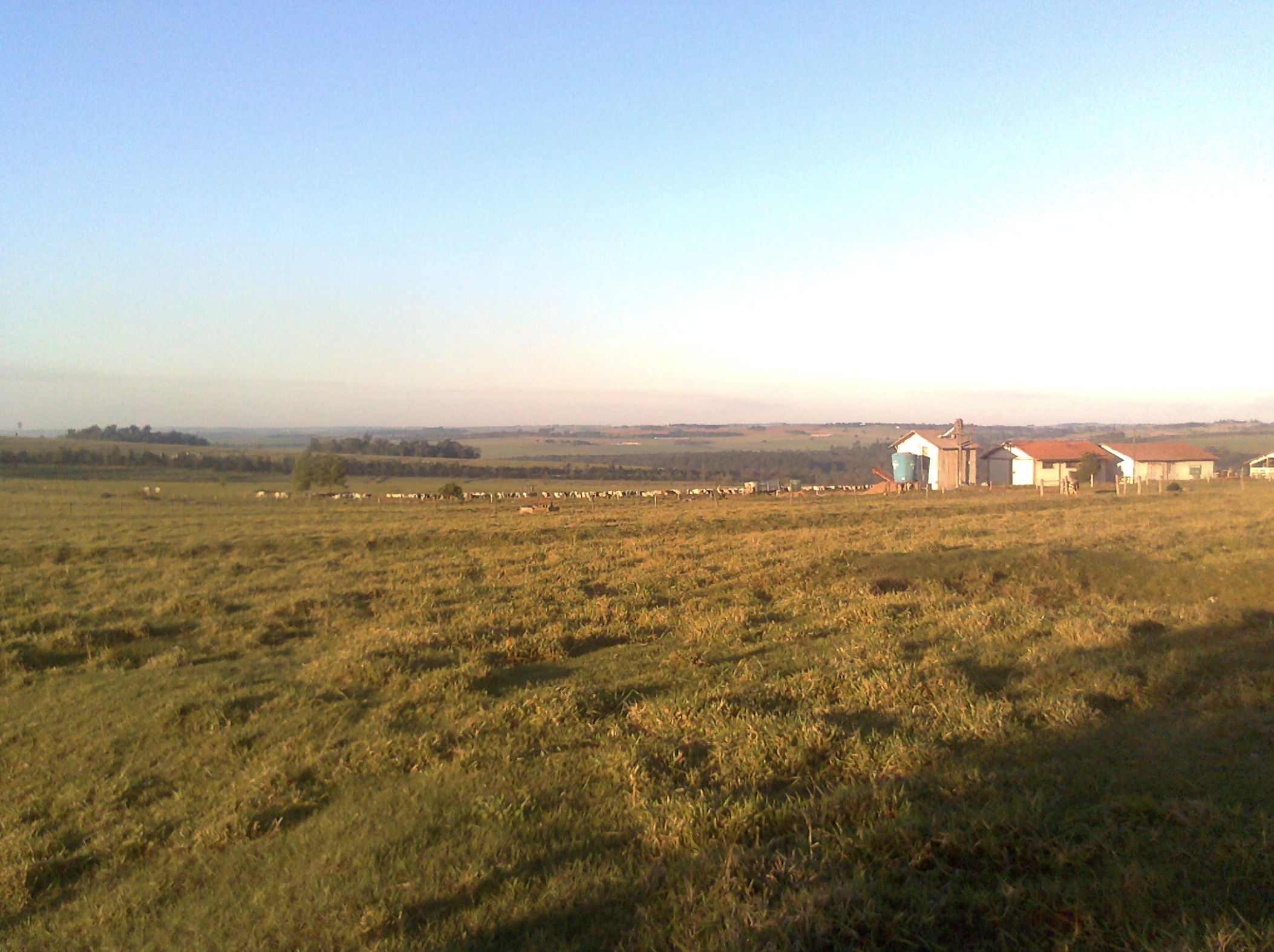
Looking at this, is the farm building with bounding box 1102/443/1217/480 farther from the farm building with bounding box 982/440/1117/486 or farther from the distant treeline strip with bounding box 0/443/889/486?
the distant treeline strip with bounding box 0/443/889/486

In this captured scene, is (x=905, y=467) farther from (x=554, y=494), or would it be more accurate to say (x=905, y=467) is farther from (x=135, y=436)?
(x=135, y=436)

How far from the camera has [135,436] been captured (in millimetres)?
63844

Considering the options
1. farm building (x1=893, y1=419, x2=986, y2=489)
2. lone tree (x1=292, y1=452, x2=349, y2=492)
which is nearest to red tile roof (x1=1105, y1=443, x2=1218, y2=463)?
farm building (x1=893, y1=419, x2=986, y2=489)

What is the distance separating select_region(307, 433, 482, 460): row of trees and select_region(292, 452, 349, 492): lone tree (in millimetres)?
3944

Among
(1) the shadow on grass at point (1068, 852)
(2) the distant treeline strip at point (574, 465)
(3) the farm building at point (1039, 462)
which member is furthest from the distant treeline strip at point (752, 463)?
(1) the shadow on grass at point (1068, 852)

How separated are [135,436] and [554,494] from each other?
37.2 m

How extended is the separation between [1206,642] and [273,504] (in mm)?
39086

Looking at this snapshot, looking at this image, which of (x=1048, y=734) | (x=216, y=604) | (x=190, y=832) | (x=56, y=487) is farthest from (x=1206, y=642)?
(x=56, y=487)

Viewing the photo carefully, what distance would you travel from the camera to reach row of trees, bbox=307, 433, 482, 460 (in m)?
63.3

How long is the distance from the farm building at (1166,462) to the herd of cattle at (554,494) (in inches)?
816

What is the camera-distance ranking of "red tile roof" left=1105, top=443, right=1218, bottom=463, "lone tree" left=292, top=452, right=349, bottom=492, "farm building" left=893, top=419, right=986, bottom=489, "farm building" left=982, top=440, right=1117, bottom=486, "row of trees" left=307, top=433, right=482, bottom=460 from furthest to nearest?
1. "row of trees" left=307, top=433, right=482, bottom=460
2. "red tile roof" left=1105, top=443, right=1218, bottom=463
3. "farm building" left=893, top=419, right=986, bottom=489
4. "farm building" left=982, top=440, right=1117, bottom=486
5. "lone tree" left=292, top=452, right=349, bottom=492

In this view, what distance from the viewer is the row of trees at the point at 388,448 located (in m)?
63.3

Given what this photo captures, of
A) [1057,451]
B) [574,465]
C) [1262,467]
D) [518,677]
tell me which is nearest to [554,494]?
[1057,451]

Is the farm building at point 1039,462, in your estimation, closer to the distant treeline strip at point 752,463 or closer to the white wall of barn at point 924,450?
the white wall of barn at point 924,450
